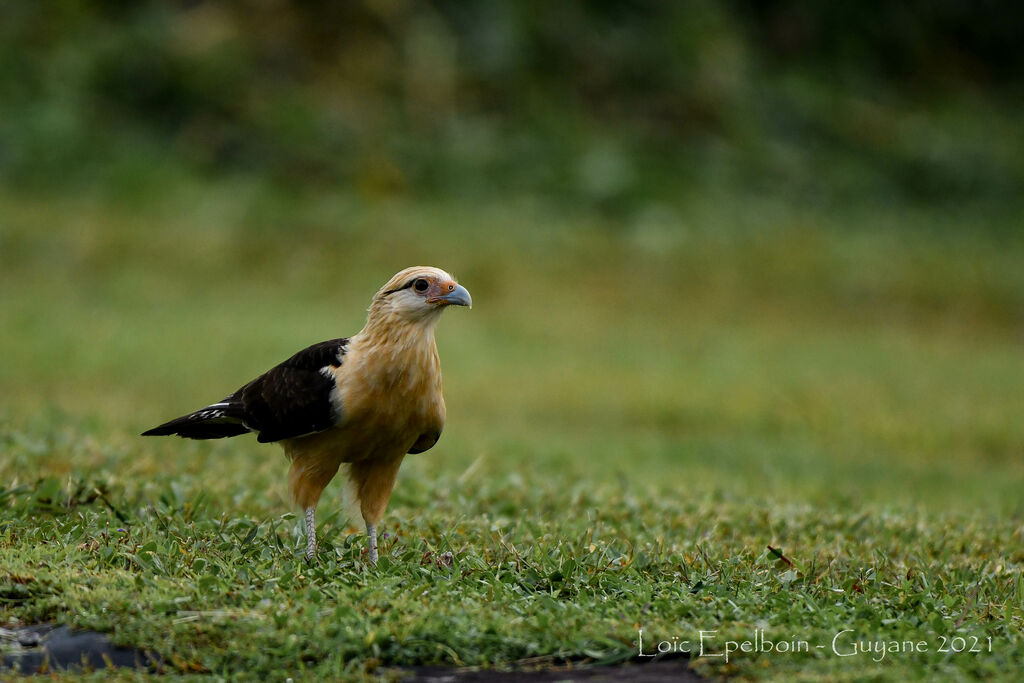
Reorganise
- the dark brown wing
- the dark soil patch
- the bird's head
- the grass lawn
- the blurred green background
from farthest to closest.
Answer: the blurred green background < the bird's head < the dark brown wing < the grass lawn < the dark soil patch

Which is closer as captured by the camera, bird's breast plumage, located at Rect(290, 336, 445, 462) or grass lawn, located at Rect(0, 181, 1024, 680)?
grass lawn, located at Rect(0, 181, 1024, 680)

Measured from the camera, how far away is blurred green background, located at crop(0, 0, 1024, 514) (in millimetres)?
12539

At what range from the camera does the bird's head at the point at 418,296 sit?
5.69m

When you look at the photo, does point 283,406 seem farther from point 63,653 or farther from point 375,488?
point 63,653

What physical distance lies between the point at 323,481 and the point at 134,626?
4.82ft

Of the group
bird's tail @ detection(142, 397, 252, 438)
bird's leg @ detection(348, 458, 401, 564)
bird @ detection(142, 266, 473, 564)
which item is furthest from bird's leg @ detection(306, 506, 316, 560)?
bird's tail @ detection(142, 397, 252, 438)

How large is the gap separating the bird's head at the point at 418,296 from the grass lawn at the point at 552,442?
112cm

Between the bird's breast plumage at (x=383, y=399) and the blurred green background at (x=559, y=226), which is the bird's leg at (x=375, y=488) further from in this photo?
the blurred green background at (x=559, y=226)

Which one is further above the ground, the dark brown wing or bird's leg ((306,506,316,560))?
the dark brown wing

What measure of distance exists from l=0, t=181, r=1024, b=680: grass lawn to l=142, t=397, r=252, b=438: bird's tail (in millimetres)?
421

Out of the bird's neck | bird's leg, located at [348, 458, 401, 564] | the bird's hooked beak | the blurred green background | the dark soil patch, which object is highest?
the blurred green background

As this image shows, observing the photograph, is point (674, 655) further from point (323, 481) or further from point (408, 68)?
point (408, 68)

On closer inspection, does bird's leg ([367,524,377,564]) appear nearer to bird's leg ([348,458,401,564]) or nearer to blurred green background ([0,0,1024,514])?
bird's leg ([348,458,401,564])

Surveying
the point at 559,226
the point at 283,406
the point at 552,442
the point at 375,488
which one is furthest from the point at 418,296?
the point at 559,226
